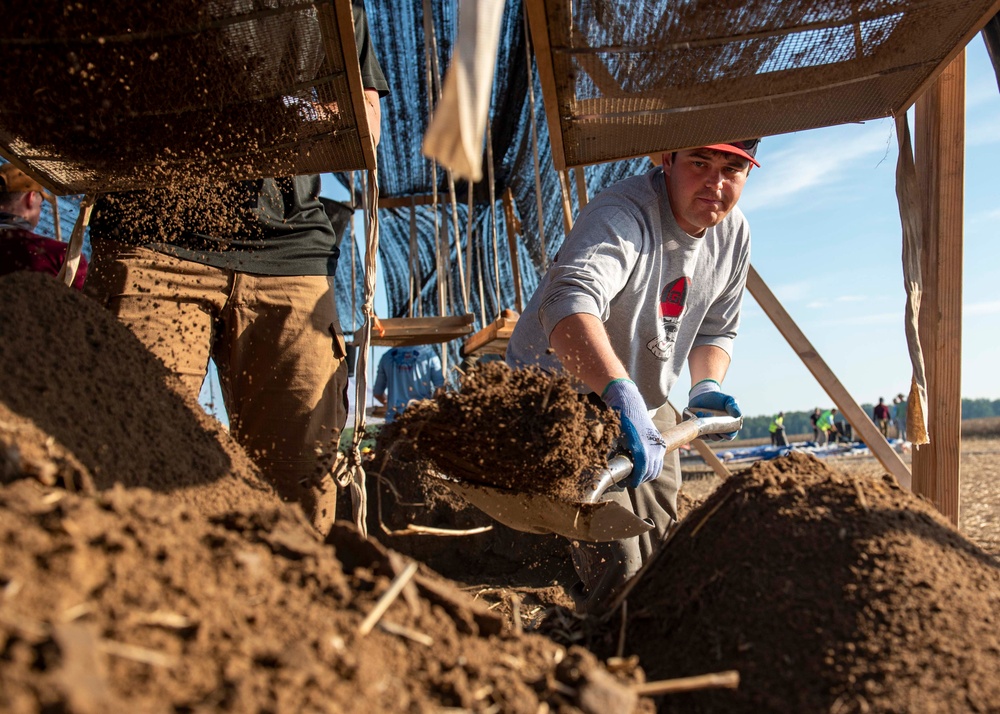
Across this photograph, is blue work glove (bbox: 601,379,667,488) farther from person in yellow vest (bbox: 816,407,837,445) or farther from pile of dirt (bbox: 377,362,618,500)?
person in yellow vest (bbox: 816,407,837,445)

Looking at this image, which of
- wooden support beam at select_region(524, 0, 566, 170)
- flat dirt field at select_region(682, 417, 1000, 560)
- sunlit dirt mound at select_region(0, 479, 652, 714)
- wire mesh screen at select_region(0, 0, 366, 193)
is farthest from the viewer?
flat dirt field at select_region(682, 417, 1000, 560)

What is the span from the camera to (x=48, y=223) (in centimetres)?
386

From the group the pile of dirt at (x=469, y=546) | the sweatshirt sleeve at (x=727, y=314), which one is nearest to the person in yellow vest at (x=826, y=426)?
the pile of dirt at (x=469, y=546)

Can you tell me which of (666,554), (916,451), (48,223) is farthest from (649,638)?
(48,223)

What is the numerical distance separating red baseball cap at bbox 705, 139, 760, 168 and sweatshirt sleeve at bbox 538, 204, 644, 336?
0.33 metres

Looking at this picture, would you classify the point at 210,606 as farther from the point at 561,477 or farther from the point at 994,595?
the point at 994,595

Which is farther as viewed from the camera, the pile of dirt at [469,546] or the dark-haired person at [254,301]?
the pile of dirt at [469,546]

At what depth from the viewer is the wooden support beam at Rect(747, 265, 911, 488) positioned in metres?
2.61

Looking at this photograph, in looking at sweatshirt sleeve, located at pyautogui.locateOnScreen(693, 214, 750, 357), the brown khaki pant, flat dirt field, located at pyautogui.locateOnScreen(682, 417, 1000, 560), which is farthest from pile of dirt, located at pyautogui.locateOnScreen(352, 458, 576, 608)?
the brown khaki pant

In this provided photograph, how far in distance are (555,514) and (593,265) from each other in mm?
673

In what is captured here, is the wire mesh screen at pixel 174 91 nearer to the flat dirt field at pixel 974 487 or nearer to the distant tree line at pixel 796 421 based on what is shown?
the flat dirt field at pixel 974 487

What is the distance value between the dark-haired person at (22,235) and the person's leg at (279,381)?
0.50 meters

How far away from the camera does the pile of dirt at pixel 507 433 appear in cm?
152

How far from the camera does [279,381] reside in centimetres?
188
